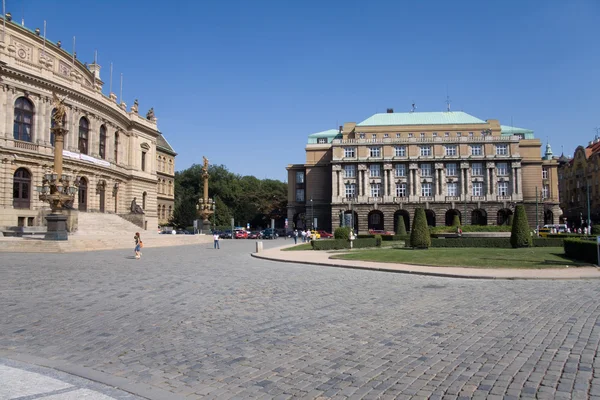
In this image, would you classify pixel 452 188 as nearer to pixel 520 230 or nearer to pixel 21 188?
pixel 520 230

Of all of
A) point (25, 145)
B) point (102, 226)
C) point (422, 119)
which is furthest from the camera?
point (422, 119)

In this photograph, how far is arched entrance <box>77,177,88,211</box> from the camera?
5188 centimetres

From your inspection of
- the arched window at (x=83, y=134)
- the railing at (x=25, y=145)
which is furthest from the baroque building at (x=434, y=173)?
the railing at (x=25, y=145)

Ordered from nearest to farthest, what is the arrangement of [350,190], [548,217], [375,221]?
1. [350,190]
2. [375,221]
3. [548,217]

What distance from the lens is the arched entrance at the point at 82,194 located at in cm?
5188

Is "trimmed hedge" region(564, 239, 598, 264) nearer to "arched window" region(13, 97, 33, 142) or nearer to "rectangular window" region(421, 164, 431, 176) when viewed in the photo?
"arched window" region(13, 97, 33, 142)

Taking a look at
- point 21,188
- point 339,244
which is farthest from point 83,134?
point 339,244

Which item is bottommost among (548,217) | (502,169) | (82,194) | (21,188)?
(548,217)

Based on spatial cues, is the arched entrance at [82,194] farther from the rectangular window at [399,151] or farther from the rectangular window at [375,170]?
the rectangular window at [399,151]

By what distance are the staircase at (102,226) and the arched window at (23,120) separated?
9186mm

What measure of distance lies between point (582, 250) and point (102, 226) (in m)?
41.9

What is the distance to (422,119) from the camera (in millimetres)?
87312

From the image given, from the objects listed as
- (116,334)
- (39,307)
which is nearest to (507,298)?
(116,334)

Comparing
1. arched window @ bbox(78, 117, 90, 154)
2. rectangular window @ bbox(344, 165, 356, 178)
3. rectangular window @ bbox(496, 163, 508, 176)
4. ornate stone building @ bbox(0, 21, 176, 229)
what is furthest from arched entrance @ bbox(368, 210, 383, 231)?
arched window @ bbox(78, 117, 90, 154)
